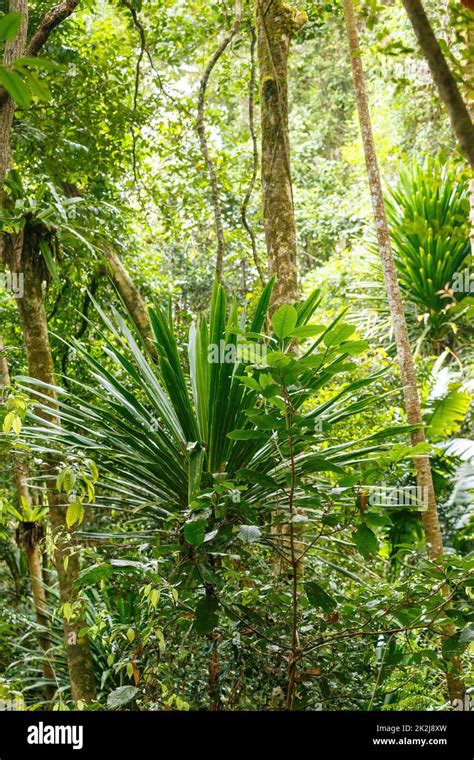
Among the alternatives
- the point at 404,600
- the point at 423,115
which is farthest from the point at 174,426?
the point at 423,115

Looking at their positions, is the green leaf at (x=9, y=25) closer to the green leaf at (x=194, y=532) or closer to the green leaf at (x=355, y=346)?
the green leaf at (x=355, y=346)

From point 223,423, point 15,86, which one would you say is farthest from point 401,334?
point 15,86

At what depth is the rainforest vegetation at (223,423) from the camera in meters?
1.53

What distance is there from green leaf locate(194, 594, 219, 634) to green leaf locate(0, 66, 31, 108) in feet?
3.47

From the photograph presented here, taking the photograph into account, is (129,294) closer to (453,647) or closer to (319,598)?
(319,598)

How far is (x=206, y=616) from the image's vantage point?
1.49m

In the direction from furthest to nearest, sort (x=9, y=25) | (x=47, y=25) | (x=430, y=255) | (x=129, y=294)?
1. (x=430, y=255)
2. (x=129, y=294)
3. (x=47, y=25)
4. (x=9, y=25)

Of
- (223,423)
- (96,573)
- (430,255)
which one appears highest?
(430,255)

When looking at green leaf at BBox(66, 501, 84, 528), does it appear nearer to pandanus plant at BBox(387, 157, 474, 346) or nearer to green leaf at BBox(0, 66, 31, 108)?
green leaf at BBox(0, 66, 31, 108)

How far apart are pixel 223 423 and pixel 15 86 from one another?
1.55 meters

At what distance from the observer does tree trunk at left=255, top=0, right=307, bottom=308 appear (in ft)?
9.29

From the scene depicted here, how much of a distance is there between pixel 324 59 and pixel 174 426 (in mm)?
11257

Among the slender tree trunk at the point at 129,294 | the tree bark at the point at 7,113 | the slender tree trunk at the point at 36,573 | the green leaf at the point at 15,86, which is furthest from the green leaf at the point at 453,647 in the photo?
the slender tree trunk at the point at 129,294

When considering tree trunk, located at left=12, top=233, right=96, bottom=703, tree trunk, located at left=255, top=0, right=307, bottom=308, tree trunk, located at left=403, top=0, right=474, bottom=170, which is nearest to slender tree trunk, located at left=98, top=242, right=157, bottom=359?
tree trunk, located at left=12, top=233, right=96, bottom=703
